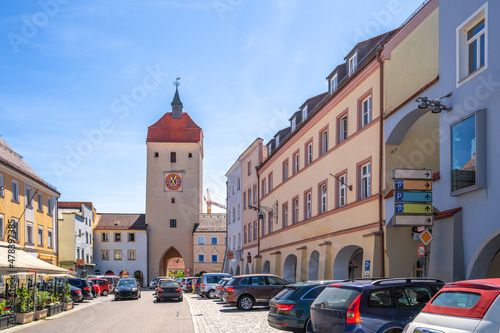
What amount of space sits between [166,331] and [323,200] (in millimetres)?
12897

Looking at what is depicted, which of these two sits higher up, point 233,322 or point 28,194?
point 28,194

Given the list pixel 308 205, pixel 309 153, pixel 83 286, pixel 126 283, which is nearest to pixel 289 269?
pixel 308 205

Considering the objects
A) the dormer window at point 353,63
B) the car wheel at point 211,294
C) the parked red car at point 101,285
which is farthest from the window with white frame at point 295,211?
the parked red car at point 101,285

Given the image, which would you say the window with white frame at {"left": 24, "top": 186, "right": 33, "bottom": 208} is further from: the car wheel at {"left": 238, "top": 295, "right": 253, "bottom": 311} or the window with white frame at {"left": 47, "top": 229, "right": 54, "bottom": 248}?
the car wheel at {"left": 238, "top": 295, "right": 253, "bottom": 311}

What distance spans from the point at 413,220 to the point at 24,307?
14450 millimetres

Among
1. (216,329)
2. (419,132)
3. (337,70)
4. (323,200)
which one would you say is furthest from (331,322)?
(337,70)

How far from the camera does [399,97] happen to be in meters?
19.7

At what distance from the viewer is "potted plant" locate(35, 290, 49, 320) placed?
21.9 metres

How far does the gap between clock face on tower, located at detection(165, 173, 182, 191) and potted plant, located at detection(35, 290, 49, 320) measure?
2354 inches

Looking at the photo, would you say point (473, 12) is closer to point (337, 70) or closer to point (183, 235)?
point (337, 70)

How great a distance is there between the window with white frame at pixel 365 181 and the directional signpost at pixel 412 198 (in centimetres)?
638

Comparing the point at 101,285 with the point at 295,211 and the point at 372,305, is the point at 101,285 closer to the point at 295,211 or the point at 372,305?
the point at 295,211

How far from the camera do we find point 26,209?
39.7 m

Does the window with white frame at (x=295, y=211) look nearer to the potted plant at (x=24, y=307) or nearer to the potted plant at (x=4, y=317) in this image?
the potted plant at (x=24, y=307)
